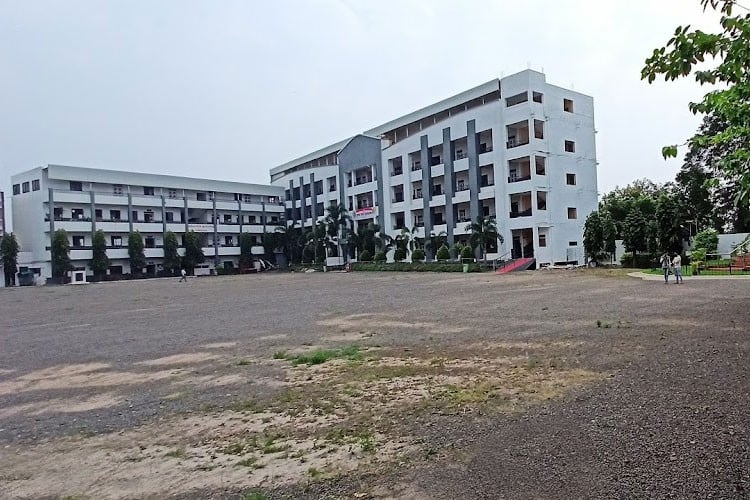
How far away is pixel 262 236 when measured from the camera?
246ft

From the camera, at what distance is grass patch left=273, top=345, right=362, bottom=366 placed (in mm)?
9141

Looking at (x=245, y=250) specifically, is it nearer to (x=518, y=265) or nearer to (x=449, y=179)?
(x=449, y=179)

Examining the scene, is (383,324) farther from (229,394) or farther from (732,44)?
(732,44)

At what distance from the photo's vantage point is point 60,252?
56062 mm

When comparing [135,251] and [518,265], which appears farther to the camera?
[135,251]

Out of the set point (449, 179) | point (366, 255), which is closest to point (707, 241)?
point (449, 179)

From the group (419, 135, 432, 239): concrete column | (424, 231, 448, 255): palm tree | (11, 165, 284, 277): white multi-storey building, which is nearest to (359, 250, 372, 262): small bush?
(419, 135, 432, 239): concrete column

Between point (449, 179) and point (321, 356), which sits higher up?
point (449, 179)

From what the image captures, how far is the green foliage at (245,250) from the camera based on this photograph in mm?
71250

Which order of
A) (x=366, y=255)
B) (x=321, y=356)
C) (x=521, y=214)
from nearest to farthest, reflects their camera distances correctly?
(x=321, y=356), (x=521, y=214), (x=366, y=255)

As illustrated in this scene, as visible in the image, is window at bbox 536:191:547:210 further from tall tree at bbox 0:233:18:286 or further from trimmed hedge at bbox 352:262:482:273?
tall tree at bbox 0:233:18:286

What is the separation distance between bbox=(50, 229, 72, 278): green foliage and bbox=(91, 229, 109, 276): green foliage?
244 cm

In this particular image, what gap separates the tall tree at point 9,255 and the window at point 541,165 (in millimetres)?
51374

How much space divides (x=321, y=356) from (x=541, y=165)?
4068cm
